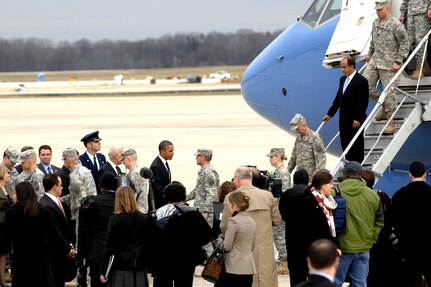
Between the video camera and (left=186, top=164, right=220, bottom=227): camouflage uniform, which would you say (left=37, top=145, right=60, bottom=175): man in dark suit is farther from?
the video camera

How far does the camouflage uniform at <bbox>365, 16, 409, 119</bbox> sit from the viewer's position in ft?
48.9

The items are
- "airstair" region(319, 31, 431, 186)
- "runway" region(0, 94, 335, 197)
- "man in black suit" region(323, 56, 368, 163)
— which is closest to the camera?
"airstair" region(319, 31, 431, 186)

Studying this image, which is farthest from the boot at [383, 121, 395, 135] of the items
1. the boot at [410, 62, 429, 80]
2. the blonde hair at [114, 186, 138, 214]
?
the blonde hair at [114, 186, 138, 214]

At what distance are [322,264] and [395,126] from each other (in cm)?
810

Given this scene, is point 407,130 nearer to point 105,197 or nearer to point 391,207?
point 391,207

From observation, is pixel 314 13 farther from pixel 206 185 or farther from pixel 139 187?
pixel 139 187

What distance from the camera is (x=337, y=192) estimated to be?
39.0 ft

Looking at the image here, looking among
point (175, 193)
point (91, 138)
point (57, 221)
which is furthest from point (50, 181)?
point (91, 138)

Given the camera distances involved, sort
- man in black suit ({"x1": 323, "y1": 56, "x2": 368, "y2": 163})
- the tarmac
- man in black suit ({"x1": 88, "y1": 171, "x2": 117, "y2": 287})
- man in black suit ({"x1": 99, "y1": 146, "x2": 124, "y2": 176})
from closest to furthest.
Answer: man in black suit ({"x1": 88, "y1": 171, "x2": 117, "y2": 287}) → man in black suit ({"x1": 323, "y1": 56, "x2": 368, "y2": 163}) → man in black suit ({"x1": 99, "y1": 146, "x2": 124, "y2": 176}) → the tarmac

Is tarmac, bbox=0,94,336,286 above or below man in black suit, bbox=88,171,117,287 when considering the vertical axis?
below

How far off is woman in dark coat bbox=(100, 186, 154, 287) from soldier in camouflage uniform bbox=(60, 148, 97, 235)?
2.71 metres

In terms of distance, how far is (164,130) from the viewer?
50031 millimetres

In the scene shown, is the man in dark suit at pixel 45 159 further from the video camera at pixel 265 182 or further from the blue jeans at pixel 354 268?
the blue jeans at pixel 354 268

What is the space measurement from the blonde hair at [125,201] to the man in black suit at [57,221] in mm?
1112
